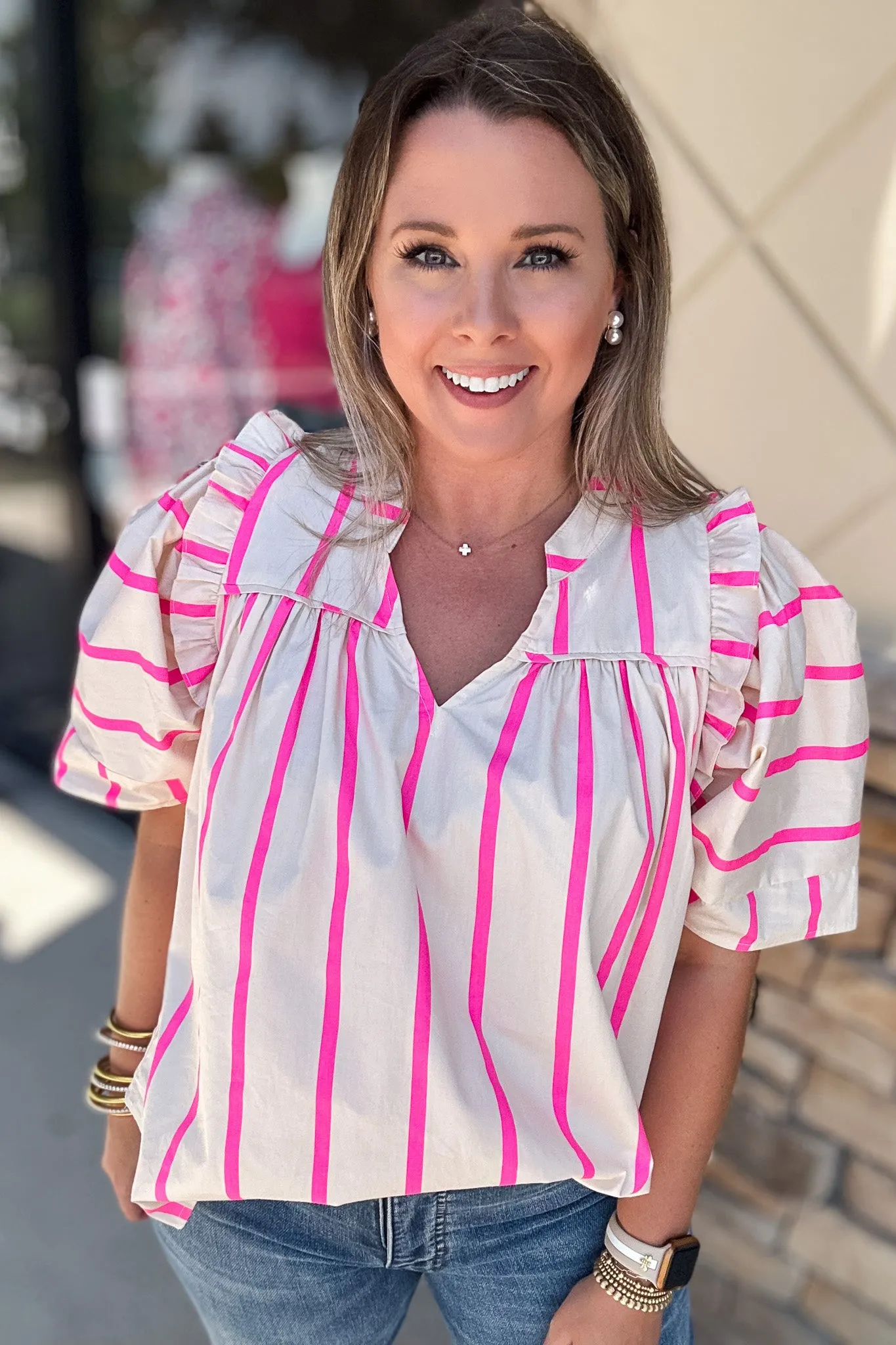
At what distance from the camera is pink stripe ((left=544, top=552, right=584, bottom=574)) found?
3.59 ft

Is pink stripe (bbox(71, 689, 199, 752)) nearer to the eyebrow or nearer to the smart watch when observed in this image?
the eyebrow

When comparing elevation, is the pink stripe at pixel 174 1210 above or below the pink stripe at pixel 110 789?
below

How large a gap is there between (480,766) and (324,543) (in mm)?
Result: 282

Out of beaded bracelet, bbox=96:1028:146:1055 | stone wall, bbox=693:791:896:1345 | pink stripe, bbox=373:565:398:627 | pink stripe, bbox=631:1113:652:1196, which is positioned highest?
pink stripe, bbox=373:565:398:627

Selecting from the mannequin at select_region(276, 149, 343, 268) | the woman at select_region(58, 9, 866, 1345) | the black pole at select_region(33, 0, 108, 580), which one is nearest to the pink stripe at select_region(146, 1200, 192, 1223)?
the woman at select_region(58, 9, 866, 1345)

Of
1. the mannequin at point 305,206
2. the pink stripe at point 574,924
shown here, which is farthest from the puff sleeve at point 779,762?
the mannequin at point 305,206

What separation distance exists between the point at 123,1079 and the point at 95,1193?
48.1 inches

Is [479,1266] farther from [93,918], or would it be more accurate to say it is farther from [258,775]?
[93,918]

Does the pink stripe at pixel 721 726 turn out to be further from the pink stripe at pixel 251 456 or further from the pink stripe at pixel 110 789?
the pink stripe at pixel 110 789

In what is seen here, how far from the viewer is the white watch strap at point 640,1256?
3.68 feet

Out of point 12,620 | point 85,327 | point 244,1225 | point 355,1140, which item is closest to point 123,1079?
point 244,1225

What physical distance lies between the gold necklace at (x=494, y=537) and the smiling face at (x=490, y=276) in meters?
0.10

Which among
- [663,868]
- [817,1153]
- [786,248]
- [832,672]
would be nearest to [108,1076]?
[663,868]

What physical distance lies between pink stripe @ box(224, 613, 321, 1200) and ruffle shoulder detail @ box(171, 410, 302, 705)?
0.14 metres
